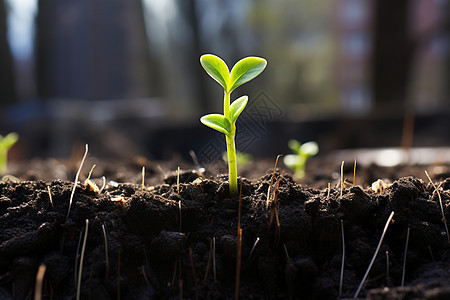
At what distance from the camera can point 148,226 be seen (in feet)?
2.85

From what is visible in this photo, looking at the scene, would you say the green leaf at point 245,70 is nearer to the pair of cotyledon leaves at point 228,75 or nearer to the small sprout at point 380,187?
the pair of cotyledon leaves at point 228,75

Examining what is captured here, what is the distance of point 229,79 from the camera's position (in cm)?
90

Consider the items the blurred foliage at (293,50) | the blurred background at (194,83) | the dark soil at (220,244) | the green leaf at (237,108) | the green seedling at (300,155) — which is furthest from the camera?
the blurred foliage at (293,50)

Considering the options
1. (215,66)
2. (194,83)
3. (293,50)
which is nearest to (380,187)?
(215,66)

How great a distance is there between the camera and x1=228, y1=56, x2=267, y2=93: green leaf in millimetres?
888

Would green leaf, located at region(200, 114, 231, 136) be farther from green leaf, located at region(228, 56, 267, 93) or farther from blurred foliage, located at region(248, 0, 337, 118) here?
blurred foliage, located at region(248, 0, 337, 118)

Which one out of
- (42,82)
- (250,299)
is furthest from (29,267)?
(42,82)

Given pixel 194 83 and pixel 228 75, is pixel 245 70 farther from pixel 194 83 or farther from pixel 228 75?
pixel 194 83

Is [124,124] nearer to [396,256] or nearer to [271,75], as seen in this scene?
[396,256]

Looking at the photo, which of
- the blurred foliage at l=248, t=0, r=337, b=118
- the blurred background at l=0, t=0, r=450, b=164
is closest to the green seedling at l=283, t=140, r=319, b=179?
the blurred background at l=0, t=0, r=450, b=164

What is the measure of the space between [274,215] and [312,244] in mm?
111

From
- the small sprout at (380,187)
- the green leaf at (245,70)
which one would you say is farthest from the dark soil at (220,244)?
the green leaf at (245,70)

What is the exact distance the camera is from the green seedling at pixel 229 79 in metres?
0.87

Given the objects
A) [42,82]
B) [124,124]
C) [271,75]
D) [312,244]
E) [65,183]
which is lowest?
[312,244]
